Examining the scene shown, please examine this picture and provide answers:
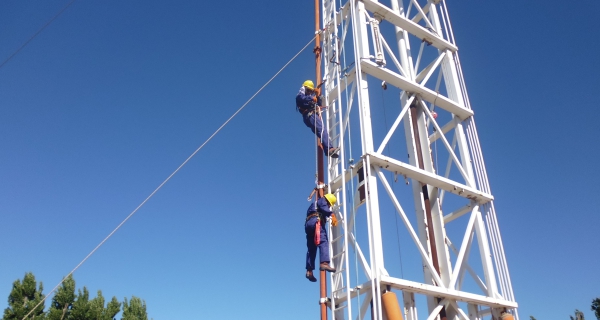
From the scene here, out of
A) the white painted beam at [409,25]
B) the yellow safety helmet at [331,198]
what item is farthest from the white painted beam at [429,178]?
the white painted beam at [409,25]

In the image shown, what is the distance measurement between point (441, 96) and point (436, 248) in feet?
8.94

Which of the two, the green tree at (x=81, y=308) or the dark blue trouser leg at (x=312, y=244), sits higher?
the green tree at (x=81, y=308)

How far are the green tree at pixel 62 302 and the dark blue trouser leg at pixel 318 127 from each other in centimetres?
1994

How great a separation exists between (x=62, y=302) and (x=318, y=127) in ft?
67.6

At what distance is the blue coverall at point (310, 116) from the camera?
8359 mm

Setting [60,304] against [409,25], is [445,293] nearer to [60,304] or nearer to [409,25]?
[409,25]

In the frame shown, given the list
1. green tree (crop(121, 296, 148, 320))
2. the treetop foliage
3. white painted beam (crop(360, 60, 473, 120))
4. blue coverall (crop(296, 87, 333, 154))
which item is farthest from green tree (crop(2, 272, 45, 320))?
white painted beam (crop(360, 60, 473, 120))

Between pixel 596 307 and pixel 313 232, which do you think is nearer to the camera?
pixel 313 232

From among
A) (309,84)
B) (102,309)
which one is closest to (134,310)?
(102,309)

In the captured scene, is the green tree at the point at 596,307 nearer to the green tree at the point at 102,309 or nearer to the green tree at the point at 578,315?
the green tree at the point at 578,315

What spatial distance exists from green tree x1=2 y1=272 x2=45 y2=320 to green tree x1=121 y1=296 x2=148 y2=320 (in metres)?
4.38

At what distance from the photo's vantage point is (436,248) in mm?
7309

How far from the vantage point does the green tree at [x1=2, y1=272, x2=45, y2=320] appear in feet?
72.1

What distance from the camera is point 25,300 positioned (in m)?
22.9
